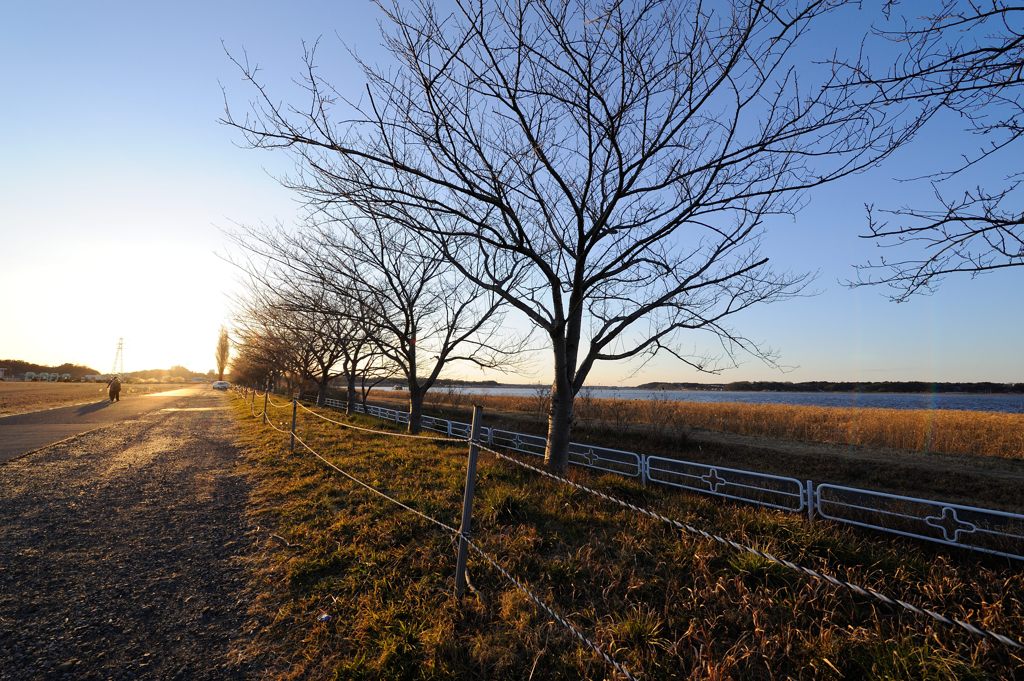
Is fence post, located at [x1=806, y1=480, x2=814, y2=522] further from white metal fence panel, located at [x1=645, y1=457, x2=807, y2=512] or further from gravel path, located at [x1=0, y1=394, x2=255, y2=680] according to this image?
gravel path, located at [x1=0, y1=394, x2=255, y2=680]

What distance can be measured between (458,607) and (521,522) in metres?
1.54

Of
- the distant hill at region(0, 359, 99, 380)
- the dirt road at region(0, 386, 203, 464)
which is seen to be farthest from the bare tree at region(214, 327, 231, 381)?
the dirt road at region(0, 386, 203, 464)

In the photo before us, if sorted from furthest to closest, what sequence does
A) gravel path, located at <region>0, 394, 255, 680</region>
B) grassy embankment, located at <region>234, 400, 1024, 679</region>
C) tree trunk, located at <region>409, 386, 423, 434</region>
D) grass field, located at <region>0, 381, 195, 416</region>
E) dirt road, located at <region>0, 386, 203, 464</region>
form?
grass field, located at <region>0, 381, 195, 416</region> < tree trunk, located at <region>409, 386, 423, 434</region> < dirt road, located at <region>0, 386, 203, 464</region> < gravel path, located at <region>0, 394, 255, 680</region> < grassy embankment, located at <region>234, 400, 1024, 679</region>

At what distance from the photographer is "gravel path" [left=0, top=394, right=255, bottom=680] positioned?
9.47 feet

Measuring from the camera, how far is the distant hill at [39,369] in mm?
87188

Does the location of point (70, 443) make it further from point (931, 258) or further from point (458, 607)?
point (931, 258)

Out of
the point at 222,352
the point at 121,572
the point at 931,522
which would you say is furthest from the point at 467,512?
the point at 222,352

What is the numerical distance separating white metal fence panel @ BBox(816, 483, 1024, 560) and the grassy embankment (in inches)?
21.2

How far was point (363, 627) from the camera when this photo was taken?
320 cm

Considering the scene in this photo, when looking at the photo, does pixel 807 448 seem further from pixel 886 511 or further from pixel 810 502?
pixel 886 511

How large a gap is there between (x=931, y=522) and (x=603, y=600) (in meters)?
6.11

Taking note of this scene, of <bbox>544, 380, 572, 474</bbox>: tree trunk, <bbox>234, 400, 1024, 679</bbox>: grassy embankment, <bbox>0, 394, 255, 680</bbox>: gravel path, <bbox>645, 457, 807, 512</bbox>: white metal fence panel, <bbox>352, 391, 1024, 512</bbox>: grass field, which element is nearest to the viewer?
<bbox>234, 400, 1024, 679</bbox>: grassy embankment

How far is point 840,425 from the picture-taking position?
20.0 m

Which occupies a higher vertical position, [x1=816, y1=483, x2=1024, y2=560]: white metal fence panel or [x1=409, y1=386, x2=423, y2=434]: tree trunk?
[x1=409, y1=386, x2=423, y2=434]: tree trunk
